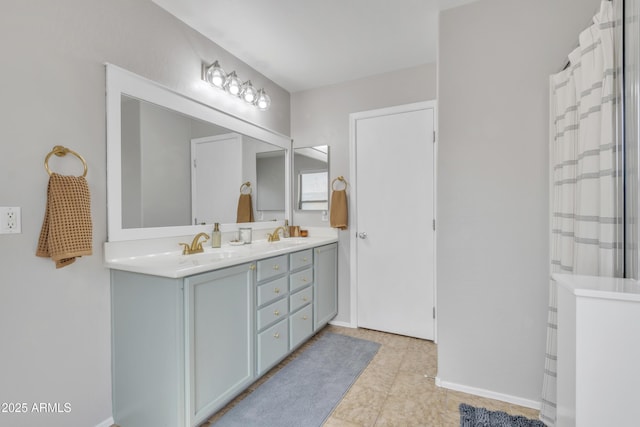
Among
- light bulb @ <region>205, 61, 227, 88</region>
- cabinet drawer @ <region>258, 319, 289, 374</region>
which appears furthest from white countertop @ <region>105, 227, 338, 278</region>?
light bulb @ <region>205, 61, 227, 88</region>

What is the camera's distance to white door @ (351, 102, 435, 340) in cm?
266

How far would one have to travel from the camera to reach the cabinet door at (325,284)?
2.61 meters

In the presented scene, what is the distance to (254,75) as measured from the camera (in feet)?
8.96

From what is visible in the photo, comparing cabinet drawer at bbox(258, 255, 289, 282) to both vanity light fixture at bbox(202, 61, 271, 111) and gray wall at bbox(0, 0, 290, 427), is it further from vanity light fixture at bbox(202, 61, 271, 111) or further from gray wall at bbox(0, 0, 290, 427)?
vanity light fixture at bbox(202, 61, 271, 111)

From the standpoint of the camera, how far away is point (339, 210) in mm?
2898

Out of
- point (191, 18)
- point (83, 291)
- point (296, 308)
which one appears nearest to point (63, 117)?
point (83, 291)

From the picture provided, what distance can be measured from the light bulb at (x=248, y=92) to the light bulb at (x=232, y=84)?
0.34 feet

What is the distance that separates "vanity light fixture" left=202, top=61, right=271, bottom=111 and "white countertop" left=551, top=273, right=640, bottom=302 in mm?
2350

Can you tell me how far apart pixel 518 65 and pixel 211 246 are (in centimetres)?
232

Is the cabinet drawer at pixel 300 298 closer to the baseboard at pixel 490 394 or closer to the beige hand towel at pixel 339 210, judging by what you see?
the beige hand towel at pixel 339 210

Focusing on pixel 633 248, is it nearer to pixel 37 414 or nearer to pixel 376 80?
pixel 376 80

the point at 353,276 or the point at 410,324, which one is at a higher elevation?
the point at 353,276

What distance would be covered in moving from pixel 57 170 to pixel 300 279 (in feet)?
5.32

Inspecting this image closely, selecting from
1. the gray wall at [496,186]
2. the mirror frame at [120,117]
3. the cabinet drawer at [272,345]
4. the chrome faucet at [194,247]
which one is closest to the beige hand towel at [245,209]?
the mirror frame at [120,117]
